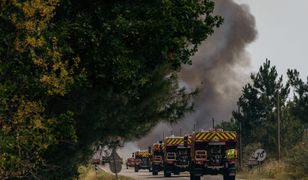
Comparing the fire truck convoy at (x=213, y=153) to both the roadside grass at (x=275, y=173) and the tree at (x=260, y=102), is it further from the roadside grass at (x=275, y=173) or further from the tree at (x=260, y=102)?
the tree at (x=260, y=102)

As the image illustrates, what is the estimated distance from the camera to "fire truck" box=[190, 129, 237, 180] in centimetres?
3397

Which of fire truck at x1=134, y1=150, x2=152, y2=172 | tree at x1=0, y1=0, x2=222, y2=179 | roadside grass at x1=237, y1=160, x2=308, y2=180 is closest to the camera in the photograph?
tree at x1=0, y1=0, x2=222, y2=179

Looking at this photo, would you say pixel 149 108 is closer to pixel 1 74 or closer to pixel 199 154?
pixel 1 74

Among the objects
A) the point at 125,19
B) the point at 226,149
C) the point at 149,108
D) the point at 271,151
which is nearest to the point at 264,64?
the point at 271,151

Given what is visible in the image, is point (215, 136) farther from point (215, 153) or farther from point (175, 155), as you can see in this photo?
point (175, 155)

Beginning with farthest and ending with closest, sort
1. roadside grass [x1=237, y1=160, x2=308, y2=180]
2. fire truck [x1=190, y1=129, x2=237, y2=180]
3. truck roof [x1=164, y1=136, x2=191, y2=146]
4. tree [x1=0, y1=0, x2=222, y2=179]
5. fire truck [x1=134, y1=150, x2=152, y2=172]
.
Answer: fire truck [x1=134, y1=150, x2=152, y2=172], truck roof [x1=164, y1=136, x2=191, y2=146], roadside grass [x1=237, y1=160, x2=308, y2=180], fire truck [x1=190, y1=129, x2=237, y2=180], tree [x1=0, y1=0, x2=222, y2=179]

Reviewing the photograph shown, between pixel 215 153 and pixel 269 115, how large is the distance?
670 inches

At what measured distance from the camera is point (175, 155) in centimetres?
4316

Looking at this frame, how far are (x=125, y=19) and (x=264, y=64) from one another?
37.5m

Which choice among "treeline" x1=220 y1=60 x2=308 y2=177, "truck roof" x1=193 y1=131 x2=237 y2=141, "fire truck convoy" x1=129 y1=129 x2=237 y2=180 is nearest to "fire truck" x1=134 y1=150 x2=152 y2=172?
"treeline" x1=220 y1=60 x2=308 y2=177

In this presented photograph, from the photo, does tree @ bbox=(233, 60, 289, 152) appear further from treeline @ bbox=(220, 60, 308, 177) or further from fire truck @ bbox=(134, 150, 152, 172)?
fire truck @ bbox=(134, 150, 152, 172)

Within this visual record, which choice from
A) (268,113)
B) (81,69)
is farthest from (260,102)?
(81,69)

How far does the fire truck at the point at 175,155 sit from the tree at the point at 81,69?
2122 cm

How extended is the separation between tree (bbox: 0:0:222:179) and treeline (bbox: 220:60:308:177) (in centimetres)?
3083
